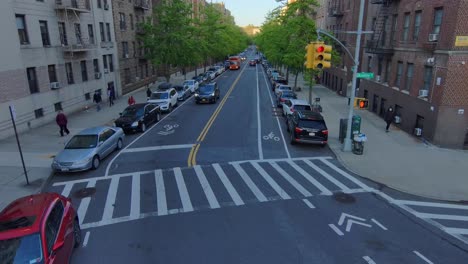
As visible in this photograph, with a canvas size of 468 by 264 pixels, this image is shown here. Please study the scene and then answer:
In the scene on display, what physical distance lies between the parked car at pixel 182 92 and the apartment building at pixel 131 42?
701 centimetres

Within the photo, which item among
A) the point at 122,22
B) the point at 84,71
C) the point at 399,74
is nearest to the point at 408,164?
the point at 399,74

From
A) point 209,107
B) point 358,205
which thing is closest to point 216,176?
point 358,205

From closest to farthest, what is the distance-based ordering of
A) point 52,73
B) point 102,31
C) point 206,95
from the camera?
1. point 52,73
2. point 206,95
3. point 102,31

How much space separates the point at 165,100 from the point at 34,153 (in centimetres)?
1246

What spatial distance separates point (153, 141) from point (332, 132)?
11289 mm

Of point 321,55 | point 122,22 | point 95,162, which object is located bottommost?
point 95,162

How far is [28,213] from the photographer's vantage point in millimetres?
7070

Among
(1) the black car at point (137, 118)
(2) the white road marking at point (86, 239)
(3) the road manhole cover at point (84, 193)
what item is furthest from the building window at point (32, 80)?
(2) the white road marking at point (86, 239)

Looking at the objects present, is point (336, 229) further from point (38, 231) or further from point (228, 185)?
point (38, 231)

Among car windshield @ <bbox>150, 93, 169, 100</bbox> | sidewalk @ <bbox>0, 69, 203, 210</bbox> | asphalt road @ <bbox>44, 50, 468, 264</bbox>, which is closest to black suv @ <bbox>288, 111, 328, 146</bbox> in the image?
asphalt road @ <bbox>44, 50, 468, 264</bbox>

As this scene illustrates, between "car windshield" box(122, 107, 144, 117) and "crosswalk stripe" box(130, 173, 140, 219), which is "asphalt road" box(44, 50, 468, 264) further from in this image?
"car windshield" box(122, 107, 144, 117)

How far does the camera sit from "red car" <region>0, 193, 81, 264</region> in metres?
6.23

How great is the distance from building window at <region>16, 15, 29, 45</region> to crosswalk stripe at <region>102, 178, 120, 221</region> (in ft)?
46.9

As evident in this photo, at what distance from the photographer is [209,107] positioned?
29969mm
